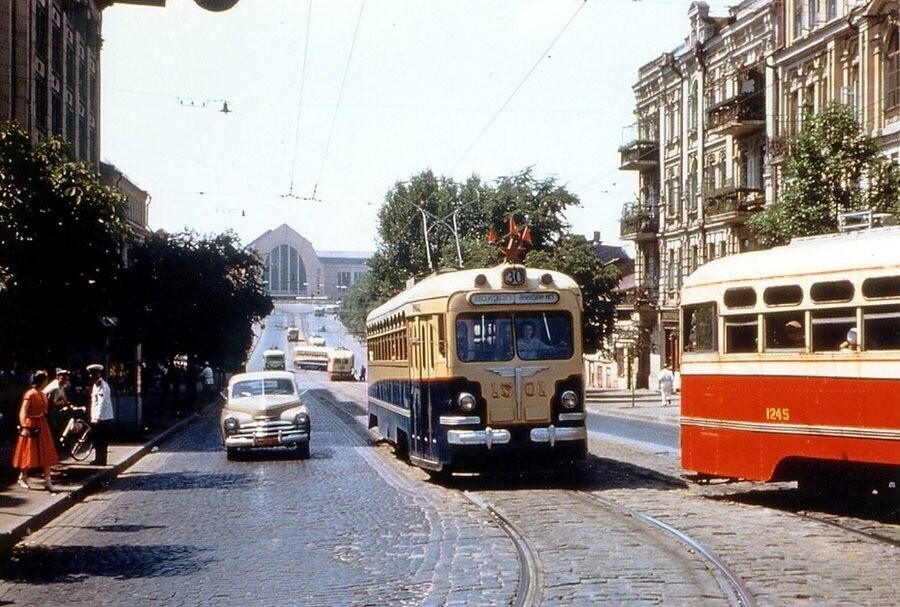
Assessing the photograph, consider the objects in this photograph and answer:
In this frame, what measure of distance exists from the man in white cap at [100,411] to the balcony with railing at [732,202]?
30948 mm

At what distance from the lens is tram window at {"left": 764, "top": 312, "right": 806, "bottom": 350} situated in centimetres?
1374

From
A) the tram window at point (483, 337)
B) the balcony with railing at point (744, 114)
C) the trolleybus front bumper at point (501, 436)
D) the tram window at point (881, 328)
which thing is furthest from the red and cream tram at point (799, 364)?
the balcony with railing at point (744, 114)

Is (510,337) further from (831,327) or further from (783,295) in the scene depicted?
(831,327)

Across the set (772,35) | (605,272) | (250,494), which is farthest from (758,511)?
(605,272)

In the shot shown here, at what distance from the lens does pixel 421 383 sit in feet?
61.4

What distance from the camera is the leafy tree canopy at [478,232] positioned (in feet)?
198

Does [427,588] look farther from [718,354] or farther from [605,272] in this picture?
[605,272]

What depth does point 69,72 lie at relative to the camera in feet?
165

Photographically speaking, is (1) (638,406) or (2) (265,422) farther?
(1) (638,406)

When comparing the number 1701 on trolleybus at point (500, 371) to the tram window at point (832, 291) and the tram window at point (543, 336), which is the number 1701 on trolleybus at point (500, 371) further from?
the tram window at point (832, 291)

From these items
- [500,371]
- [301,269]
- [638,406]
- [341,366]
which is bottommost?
[638,406]

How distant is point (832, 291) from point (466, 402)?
5.57 m

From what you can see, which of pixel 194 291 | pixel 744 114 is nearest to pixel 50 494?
pixel 194 291

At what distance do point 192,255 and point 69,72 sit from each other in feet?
27.4
